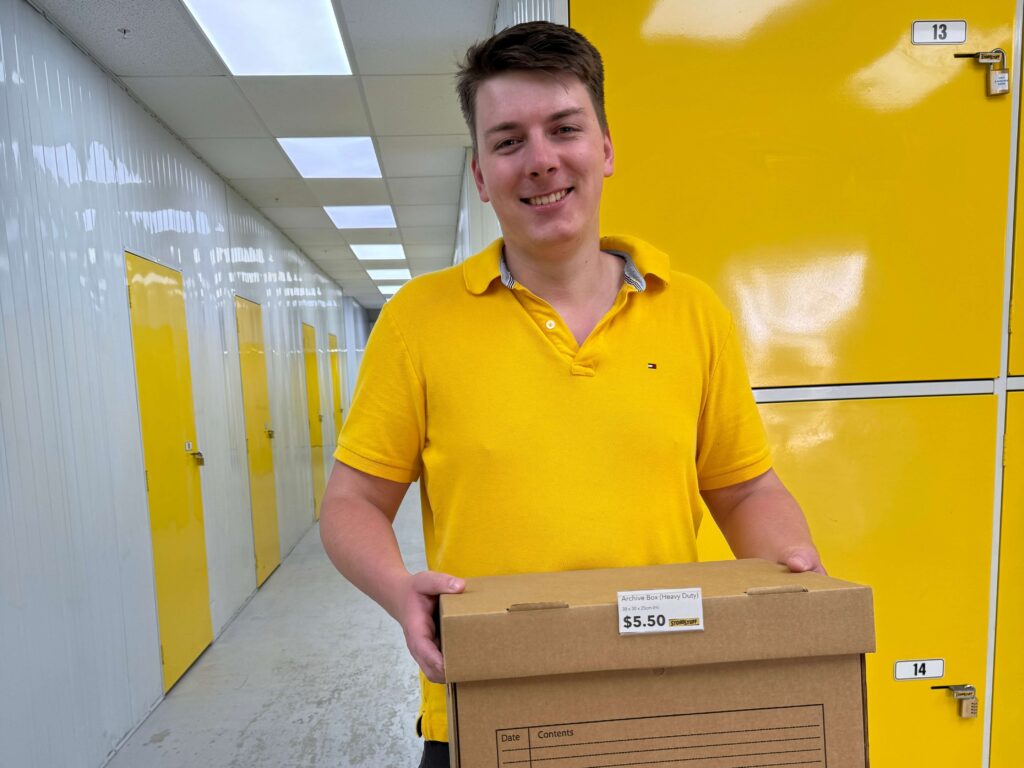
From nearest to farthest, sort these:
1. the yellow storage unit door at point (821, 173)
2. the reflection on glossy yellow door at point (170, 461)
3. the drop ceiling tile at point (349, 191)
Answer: the yellow storage unit door at point (821, 173) < the reflection on glossy yellow door at point (170, 461) < the drop ceiling tile at point (349, 191)

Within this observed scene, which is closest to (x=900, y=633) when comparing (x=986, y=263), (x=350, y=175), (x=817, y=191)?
(x=986, y=263)

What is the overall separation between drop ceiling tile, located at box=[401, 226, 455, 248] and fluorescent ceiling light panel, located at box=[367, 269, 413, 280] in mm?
1986

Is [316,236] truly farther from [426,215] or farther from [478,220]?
[478,220]

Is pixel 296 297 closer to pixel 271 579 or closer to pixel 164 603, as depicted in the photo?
pixel 271 579

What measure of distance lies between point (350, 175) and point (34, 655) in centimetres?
378

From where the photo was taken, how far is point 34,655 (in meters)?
2.09

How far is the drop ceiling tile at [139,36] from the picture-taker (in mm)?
2494

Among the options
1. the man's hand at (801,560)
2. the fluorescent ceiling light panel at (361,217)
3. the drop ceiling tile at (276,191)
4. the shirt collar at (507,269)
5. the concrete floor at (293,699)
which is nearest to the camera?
the man's hand at (801,560)

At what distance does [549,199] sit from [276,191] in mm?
4836

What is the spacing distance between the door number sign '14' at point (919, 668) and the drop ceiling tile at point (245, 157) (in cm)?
425

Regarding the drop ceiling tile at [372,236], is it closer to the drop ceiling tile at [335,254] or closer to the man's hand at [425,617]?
the drop ceiling tile at [335,254]

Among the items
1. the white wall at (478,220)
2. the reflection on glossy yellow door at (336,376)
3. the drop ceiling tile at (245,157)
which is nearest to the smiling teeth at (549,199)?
the white wall at (478,220)

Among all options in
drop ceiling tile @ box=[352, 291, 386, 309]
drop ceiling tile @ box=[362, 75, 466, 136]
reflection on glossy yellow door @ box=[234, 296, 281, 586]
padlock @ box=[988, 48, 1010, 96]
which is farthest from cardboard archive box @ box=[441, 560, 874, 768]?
drop ceiling tile @ box=[352, 291, 386, 309]

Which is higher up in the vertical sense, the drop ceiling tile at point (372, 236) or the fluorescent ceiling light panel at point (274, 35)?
the fluorescent ceiling light panel at point (274, 35)
